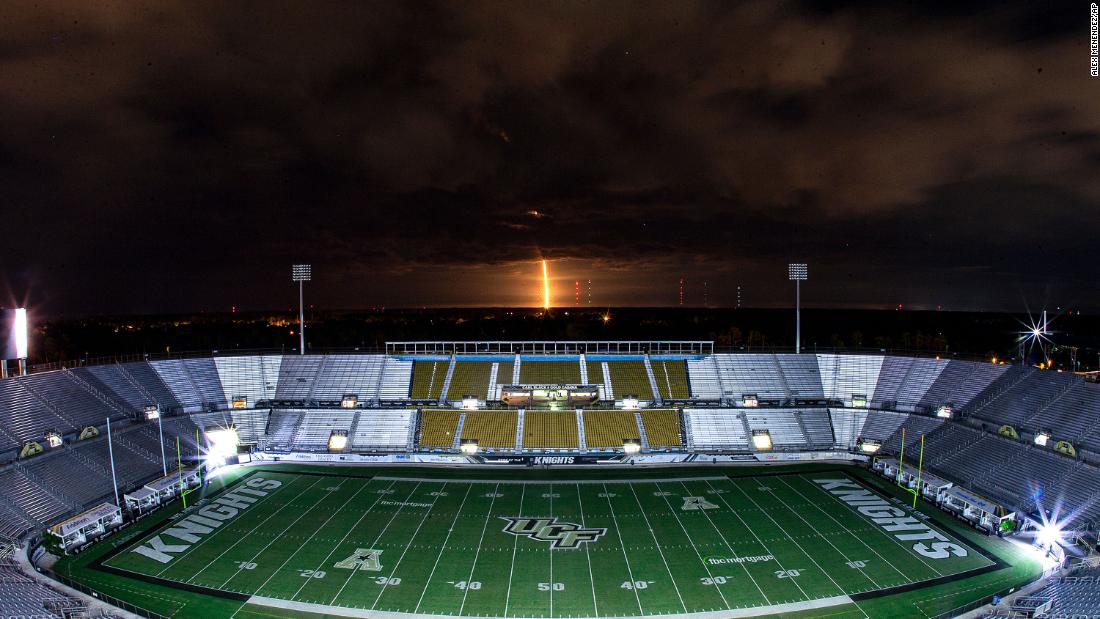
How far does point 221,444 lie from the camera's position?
38.9 metres

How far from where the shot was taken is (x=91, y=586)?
2136cm

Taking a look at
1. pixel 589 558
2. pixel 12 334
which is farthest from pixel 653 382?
pixel 12 334

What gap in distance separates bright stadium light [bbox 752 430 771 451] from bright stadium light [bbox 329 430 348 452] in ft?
93.8

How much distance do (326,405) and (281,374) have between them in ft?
19.0

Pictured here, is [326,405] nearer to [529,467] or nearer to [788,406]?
[529,467]

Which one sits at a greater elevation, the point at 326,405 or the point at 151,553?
the point at 326,405

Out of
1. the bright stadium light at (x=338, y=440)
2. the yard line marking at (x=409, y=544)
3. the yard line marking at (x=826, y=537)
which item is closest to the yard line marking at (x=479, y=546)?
the yard line marking at (x=409, y=544)

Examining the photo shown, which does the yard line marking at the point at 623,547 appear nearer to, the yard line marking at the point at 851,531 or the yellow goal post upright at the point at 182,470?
the yard line marking at the point at 851,531

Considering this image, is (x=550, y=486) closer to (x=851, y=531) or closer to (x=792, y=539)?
(x=792, y=539)

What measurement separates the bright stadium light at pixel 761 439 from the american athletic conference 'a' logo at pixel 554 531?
57.3 feet

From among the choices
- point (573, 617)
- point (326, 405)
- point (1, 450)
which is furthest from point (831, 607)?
point (1, 450)

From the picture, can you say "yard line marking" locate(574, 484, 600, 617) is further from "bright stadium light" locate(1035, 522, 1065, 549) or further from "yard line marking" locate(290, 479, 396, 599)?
"bright stadium light" locate(1035, 522, 1065, 549)

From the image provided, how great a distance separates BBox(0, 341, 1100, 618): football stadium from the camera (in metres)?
21.0

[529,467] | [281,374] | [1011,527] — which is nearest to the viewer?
[1011,527]
